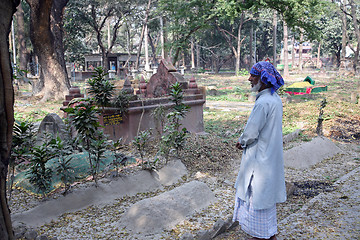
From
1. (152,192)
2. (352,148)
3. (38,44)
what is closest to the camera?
(152,192)

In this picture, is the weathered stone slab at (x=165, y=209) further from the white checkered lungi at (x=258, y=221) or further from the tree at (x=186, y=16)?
the tree at (x=186, y=16)

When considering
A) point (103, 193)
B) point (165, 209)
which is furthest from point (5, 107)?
point (103, 193)

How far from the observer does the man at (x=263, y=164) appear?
10.3ft

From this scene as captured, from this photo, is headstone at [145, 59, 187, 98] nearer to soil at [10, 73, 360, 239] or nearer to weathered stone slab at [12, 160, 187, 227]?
soil at [10, 73, 360, 239]

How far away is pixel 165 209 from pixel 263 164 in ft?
5.82

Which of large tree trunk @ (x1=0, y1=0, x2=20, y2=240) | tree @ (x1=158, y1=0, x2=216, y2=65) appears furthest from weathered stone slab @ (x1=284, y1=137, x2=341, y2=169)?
tree @ (x1=158, y1=0, x2=216, y2=65)

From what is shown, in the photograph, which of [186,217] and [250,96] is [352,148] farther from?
[250,96]

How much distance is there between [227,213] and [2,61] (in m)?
3.48

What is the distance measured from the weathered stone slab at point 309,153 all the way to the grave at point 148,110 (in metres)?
2.49

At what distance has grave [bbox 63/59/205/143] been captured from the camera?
25.1ft

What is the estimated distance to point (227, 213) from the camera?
15.6 ft

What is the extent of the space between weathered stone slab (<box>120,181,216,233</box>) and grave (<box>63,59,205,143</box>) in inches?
80.6

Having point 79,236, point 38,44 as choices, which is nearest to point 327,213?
point 79,236

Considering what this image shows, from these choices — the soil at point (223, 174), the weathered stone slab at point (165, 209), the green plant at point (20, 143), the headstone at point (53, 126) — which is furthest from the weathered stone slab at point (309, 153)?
the green plant at point (20, 143)
